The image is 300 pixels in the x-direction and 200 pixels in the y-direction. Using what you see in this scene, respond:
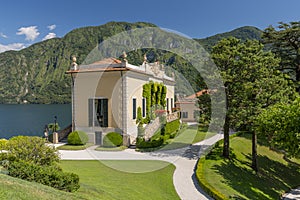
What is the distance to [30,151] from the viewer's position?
9.49 meters

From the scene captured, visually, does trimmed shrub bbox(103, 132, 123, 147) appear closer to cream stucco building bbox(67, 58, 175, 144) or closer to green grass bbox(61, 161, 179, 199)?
cream stucco building bbox(67, 58, 175, 144)

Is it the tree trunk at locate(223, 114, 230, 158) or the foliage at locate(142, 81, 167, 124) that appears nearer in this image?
the tree trunk at locate(223, 114, 230, 158)

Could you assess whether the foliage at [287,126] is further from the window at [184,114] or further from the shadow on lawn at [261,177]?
the window at [184,114]

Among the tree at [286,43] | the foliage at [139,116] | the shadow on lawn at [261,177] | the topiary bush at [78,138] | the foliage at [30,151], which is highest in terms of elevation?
the tree at [286,43]

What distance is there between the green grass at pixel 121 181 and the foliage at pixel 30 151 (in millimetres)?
1834

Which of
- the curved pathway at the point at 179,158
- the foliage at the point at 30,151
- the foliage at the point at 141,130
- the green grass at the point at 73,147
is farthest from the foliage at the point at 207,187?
the green grass at the point at 73,147

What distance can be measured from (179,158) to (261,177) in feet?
20.2

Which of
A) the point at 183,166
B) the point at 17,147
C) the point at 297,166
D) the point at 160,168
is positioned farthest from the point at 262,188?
the point at 17,147

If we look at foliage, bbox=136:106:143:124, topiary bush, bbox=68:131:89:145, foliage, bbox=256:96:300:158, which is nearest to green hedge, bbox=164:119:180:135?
foliage, bbox=136:106:143:124

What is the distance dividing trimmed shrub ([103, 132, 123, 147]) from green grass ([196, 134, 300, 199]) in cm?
753

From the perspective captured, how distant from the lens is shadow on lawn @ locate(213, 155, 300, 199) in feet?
47.0

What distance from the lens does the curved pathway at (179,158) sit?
468 inches

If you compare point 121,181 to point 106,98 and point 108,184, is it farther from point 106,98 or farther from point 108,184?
point 106,98

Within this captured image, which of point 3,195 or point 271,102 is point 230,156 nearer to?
point 271,102
